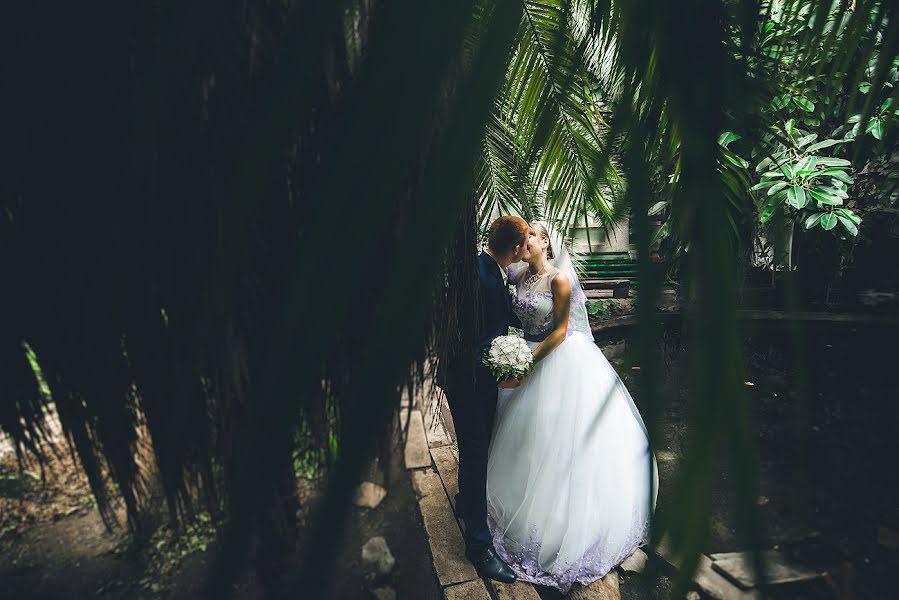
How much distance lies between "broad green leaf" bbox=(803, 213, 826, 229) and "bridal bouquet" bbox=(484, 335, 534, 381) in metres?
2.03

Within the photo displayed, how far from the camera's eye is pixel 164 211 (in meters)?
0.24

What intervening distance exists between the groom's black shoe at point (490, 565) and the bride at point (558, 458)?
9 cm

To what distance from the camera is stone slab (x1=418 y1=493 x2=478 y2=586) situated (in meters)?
1.87

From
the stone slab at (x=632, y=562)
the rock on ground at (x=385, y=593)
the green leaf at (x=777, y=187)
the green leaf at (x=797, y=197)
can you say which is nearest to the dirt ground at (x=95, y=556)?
the rock on ground at (x=385, y=593)

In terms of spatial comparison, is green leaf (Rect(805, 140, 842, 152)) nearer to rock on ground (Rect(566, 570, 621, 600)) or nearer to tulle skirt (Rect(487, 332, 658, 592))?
tulle skirt (Rect(487, 332, 658, 592))

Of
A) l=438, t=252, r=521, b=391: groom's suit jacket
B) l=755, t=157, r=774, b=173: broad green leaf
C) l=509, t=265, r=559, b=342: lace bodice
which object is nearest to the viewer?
l=755, t=157, r=774, b=173: broad green leaf

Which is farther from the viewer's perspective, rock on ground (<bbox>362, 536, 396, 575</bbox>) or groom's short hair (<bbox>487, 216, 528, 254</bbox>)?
rock on ground (<bbox>362, 536, 396, 575</bbox>)

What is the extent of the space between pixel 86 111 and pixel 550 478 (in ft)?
7.09

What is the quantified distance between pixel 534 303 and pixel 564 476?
2.59 feet

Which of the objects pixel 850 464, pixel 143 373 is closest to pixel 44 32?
pixel 143 373

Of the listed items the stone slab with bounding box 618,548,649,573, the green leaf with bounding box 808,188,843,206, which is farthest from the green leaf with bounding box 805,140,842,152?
the stone slab with bounding box 618,548,649,573

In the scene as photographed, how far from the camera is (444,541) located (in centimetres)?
205

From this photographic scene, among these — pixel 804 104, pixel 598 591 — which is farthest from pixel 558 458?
pixel 804 104

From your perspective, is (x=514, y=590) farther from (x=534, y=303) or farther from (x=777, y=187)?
(x=777, y=187)
